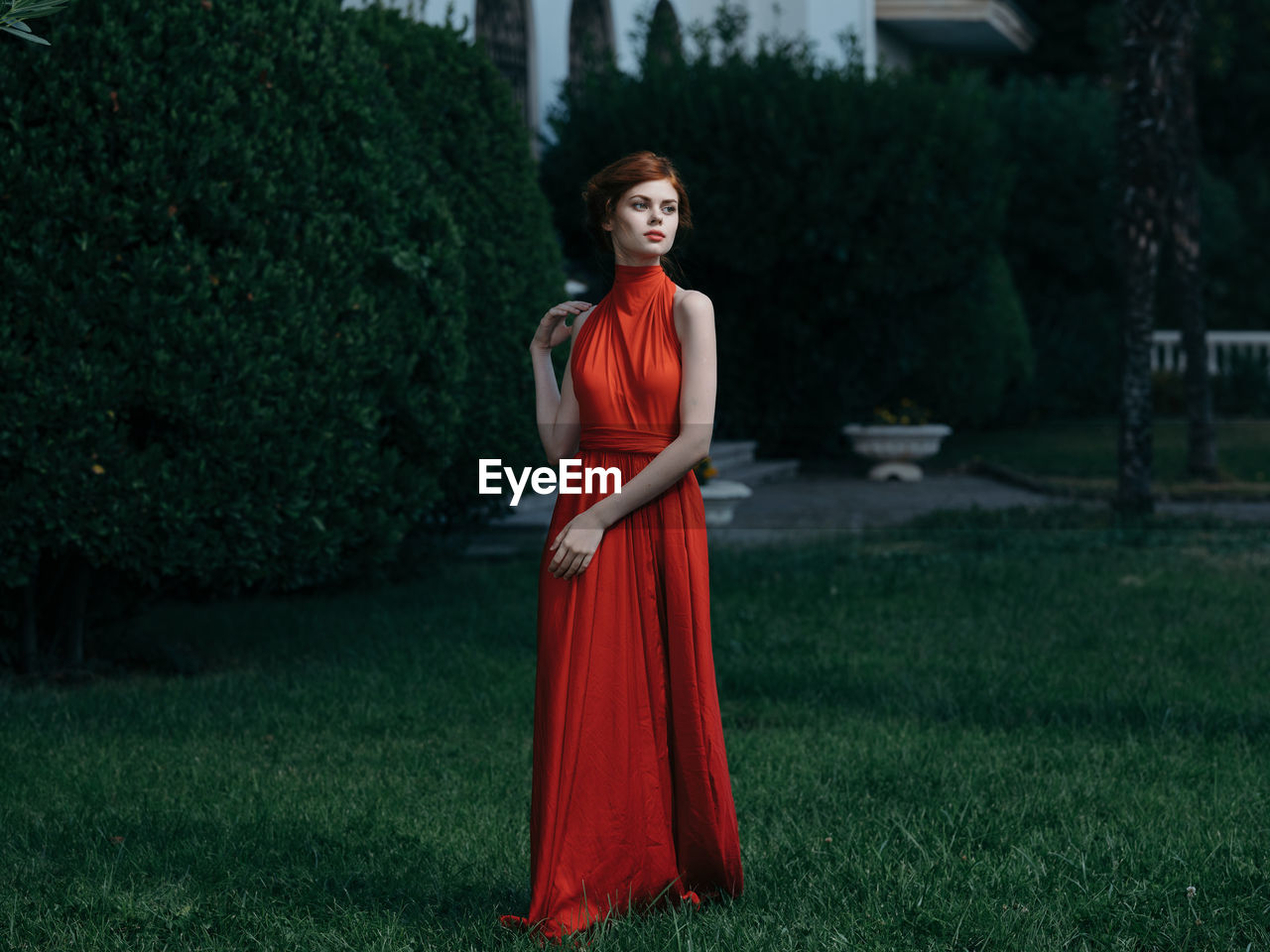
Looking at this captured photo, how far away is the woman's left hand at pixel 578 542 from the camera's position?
10.3 feet

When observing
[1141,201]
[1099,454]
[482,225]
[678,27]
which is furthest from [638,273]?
[678,27]

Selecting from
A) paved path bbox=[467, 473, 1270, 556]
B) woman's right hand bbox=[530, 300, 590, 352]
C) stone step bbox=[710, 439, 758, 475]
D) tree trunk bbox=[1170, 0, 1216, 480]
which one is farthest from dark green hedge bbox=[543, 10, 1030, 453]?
woman's right hand bbox=[530, 300, 590, 352]

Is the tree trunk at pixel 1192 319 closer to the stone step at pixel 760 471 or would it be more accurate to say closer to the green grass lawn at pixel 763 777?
the stone step at pixel 760 471

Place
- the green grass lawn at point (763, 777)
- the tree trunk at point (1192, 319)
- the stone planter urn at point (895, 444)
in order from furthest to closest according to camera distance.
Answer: the stone planter urn at point (895, 444), the tree trunk at point (1192, 319), the green grass lawn at point (763, 777)

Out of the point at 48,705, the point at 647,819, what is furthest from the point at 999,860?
the point at 48,705

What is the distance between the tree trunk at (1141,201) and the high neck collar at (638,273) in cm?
822

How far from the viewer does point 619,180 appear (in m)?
3.19

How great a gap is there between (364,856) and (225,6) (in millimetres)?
3487

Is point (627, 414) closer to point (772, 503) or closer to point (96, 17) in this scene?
point (96, 17)

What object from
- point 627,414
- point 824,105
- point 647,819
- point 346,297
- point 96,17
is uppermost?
point 824,105

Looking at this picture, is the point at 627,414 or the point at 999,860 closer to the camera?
the point at 627,414

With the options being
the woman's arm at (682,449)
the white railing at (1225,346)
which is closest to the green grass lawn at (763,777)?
the woman's arm at (682,449)

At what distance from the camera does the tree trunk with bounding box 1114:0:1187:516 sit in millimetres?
10594

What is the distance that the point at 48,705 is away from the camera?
588 cm
